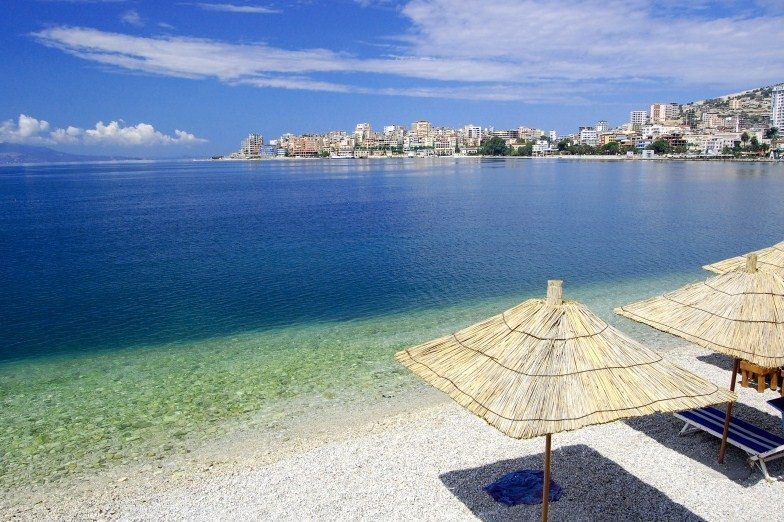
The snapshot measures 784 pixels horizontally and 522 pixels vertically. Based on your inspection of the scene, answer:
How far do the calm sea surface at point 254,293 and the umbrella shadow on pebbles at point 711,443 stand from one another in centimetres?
517

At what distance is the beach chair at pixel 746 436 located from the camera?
7.47 metres

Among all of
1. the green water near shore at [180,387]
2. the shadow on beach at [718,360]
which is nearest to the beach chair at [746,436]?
the shadow on beach at [718,360]

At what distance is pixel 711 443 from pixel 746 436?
0.67 m

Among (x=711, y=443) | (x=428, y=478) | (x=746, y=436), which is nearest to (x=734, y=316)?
(x=746, y=436)

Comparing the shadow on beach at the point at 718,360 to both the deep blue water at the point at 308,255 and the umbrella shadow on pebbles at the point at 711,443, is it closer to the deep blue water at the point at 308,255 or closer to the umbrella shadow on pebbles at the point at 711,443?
the umbrella shadow on pebbles at the point at 711,443

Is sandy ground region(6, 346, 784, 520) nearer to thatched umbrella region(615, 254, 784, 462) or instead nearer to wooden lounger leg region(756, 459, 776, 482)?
wooden lounger leg region(756, 459, 776, 482)

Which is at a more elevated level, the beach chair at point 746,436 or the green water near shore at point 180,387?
the beach chair at point 746,436

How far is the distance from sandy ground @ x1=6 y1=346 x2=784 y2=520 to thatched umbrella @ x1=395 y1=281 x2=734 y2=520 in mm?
1974

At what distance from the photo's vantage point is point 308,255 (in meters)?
29.8

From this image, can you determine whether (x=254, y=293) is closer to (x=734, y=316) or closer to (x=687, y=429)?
(x=687, y=429)

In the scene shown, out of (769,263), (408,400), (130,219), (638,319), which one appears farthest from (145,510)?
(130,219)

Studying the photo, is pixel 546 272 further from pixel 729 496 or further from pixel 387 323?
pixel 729 496

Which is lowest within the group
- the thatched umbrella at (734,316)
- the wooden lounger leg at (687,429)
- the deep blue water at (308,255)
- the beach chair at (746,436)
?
the deep blue water at (308,255)

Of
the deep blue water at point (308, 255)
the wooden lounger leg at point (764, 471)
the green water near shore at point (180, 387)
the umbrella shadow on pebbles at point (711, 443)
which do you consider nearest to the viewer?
the wooden lounger leg at point (764, 471)
